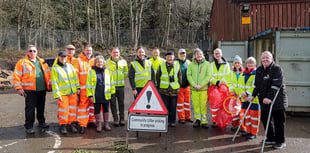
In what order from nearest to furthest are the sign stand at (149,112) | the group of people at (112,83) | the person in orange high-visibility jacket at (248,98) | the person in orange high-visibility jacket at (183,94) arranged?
the sign stand at (149,112) → the person in orange high-visibility jacket at (248,98) → the group of people at (112,83) → the person in orange high-visibility jacket at (183,94)

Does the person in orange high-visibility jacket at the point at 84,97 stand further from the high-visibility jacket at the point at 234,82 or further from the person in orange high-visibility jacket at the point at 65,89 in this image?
the high-visibility jacket at the point at 234,82

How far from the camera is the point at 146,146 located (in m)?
4.71

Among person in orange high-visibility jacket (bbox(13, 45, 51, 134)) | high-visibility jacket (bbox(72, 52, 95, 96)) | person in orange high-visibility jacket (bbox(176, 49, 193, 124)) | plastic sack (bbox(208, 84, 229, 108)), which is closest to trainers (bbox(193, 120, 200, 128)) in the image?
person in orange high-visibility jacket (bbox(176, 49, 193, 124))

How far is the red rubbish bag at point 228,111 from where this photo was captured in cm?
546

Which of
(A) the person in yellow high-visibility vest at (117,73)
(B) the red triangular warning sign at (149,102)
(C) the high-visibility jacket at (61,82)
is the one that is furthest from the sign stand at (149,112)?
(C) the high-visibility jacket at (61,82)

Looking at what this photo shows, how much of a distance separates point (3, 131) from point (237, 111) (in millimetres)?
5829

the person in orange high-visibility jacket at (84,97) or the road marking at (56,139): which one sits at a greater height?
the person in orange high-visibility jacket at (84,97)

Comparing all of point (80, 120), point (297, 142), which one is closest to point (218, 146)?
point (297, 142)

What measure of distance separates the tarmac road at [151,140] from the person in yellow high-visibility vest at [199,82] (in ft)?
1.13

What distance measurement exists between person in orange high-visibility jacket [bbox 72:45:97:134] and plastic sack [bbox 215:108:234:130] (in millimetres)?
3163

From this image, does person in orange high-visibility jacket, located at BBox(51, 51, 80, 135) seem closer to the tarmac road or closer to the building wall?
the tarmac road

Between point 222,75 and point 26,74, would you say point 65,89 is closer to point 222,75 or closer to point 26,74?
point 26,74

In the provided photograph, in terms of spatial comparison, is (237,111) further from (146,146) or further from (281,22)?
(281,22)

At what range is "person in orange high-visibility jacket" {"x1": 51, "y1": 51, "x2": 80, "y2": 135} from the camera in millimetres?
5434
